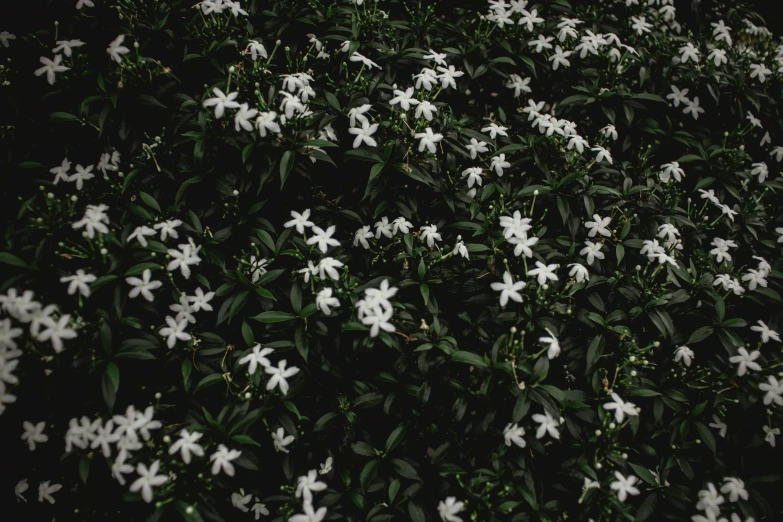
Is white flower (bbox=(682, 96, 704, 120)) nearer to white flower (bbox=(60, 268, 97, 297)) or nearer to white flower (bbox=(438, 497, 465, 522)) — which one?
white flower (bbox=(438, 497, 465, 522))

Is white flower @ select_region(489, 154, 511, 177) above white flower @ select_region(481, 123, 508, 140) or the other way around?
the other way around

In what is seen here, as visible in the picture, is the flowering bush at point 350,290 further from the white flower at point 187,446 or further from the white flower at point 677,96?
the white flower at point 677,96

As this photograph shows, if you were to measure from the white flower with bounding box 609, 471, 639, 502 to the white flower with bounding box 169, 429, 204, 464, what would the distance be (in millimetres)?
1722

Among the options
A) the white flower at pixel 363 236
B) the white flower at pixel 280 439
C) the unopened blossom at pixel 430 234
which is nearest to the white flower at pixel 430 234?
the unopened blossom at pixel 430 234

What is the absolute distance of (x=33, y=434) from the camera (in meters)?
2.07

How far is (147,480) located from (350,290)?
1.10 meters

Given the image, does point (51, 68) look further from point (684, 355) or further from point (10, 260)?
point (684, 355)

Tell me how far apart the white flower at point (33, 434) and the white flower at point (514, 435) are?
1973 millimetres

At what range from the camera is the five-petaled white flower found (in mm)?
1870

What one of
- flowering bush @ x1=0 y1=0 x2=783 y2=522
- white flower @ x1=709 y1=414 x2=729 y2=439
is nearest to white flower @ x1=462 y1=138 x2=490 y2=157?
flowering bush @ x1=0 y1=0 x2=783 y2=522

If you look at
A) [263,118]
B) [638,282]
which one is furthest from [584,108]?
[263,118]

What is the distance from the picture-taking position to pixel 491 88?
3.16m

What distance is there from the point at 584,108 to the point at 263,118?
6.57 ft

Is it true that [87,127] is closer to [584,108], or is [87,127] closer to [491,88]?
[491,88]
